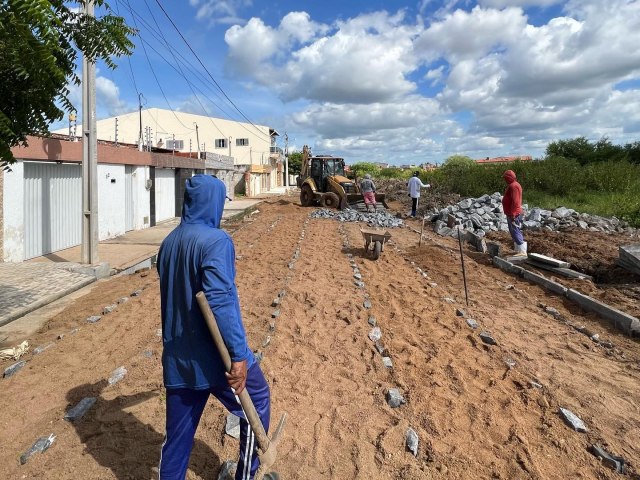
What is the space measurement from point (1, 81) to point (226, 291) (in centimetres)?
275

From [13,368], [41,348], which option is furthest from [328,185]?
[13,368]

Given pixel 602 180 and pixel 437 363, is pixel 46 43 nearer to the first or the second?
pixel 437 363

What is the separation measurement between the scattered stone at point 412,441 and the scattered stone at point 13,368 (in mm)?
3865

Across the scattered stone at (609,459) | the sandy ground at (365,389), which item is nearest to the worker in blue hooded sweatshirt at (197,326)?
the sandy ground at (365,389)

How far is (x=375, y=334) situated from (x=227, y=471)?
2778 mm

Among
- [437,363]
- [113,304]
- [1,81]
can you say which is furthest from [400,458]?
[113,304]

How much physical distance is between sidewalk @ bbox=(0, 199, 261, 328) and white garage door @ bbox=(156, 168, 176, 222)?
5483 mm

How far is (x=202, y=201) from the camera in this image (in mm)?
2426

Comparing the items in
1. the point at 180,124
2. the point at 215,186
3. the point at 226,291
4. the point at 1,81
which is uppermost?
the point at 180,124

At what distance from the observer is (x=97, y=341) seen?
5.26 meters

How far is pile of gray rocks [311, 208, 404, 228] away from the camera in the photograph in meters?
16.4

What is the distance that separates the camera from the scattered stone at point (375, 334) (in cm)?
523

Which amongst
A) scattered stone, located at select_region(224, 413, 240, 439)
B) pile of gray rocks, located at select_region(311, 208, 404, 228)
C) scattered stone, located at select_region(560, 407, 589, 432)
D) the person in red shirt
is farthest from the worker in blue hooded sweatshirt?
pile of gray rocks, located at select_region(311, 208, 404, 228)

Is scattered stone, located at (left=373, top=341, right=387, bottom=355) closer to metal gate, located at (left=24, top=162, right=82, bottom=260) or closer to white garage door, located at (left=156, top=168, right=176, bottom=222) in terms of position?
metal gate, located at (left=24, top=162, right=82, bottom=260)
